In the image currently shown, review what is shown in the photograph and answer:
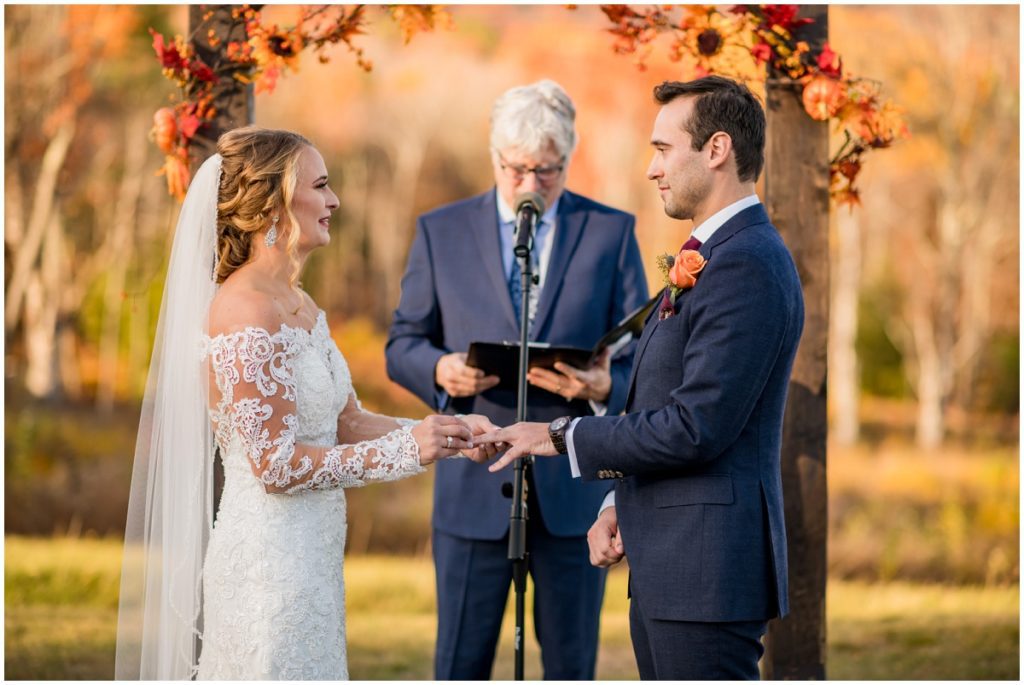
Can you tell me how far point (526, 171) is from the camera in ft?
13.6

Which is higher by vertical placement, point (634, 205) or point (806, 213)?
point (634, 205)

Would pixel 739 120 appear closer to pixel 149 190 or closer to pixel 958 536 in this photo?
pixel 958 536

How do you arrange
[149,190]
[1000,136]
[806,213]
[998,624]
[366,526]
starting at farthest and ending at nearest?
1. [149,190]
2. [1000,136]
3. [366,526]
4. [998,624]
5. [806,213]

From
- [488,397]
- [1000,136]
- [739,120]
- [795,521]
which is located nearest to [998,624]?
[795,521]

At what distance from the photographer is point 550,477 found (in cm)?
409

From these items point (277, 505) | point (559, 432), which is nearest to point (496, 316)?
point (559, 432)

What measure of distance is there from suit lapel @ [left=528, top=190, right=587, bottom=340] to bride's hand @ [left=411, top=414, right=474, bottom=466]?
907 mm

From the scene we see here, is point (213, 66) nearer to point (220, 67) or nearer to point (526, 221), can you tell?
point (220, 67)

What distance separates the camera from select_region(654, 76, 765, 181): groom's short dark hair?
296cm

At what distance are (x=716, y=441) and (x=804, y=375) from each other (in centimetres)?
171

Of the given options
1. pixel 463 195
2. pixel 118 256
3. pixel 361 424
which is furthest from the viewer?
pixel 463 195

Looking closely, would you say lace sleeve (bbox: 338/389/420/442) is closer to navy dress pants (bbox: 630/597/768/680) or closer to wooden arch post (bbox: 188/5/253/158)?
navy dress pants (bbox: 630/597/768/680)

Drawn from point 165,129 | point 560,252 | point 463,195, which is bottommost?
point 560,252

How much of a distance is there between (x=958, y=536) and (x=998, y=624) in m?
6.66
